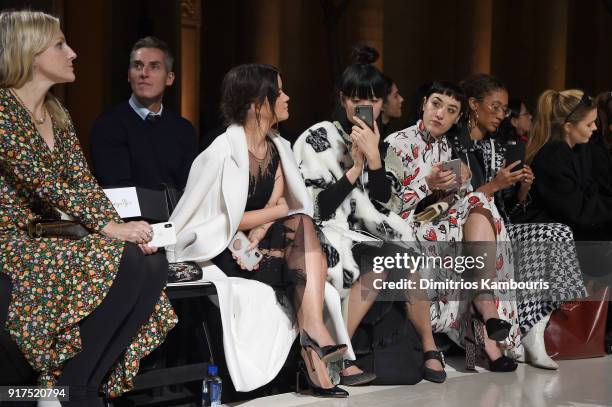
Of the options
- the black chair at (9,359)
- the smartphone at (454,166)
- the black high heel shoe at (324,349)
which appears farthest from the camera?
the smartphone at (454,166)

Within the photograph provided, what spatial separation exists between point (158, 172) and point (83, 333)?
184 cm

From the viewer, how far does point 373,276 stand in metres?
5.29

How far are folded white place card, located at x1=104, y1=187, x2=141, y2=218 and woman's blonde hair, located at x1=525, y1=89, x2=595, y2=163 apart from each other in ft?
9.31

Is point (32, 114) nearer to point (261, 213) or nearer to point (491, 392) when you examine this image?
point (261, 213)

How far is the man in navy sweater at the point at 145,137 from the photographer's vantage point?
5531 mm

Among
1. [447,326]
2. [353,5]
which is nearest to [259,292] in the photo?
[447,326]

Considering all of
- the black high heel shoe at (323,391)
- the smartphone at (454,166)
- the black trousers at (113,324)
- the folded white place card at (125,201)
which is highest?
the smartphone at (454,166)

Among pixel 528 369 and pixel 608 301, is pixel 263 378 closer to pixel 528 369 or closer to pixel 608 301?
pixel 528 369

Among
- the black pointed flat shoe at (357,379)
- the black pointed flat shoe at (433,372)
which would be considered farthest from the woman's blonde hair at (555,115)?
the black pointed flat shoe at (357,379)

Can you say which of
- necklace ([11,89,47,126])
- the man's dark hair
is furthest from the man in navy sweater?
necklace ([11,89,47,126])

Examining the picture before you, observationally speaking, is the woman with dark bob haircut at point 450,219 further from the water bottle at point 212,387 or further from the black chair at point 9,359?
the black chair at point 9,359

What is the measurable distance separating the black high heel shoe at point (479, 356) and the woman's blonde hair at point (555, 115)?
1.33 metres

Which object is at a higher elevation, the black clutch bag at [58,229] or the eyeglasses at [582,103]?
the eyeglasses at [582,103]

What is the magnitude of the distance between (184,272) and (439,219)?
180 cm
